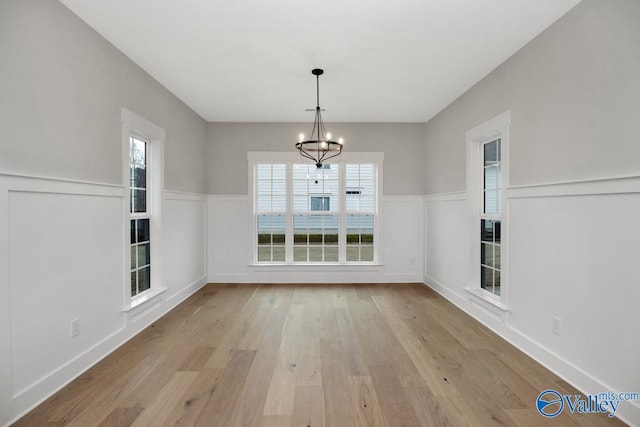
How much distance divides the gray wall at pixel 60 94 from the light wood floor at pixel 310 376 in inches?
63.0

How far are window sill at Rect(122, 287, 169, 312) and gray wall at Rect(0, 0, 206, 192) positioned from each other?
1.25 m

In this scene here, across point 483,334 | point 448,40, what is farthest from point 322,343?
point 448,40

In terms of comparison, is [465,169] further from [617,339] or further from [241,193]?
[241,193]

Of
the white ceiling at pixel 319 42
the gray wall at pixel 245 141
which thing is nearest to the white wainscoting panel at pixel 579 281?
the white ceiling at pixel 319 42

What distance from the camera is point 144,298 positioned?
11.9ft

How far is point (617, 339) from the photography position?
212 cm

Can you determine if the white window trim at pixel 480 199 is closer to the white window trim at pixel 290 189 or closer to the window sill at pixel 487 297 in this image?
the window sill at pixel 487 297

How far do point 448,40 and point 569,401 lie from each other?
2.94 metres

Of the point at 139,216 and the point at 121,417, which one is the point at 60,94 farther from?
the point at 121,417

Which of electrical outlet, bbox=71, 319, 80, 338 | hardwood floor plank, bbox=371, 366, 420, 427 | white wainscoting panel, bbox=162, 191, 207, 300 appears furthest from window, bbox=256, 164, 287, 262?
hardwood floor plank, bbox=371, 366, 420, 427

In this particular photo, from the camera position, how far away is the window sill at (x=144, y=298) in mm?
3283

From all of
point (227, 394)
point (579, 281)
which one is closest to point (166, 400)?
point (227, 394)

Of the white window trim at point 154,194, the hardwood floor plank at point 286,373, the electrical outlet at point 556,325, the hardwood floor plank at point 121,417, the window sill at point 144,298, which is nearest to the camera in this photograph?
the hardwood floor plank at point 121,417

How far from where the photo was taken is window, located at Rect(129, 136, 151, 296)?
11.8 feet
